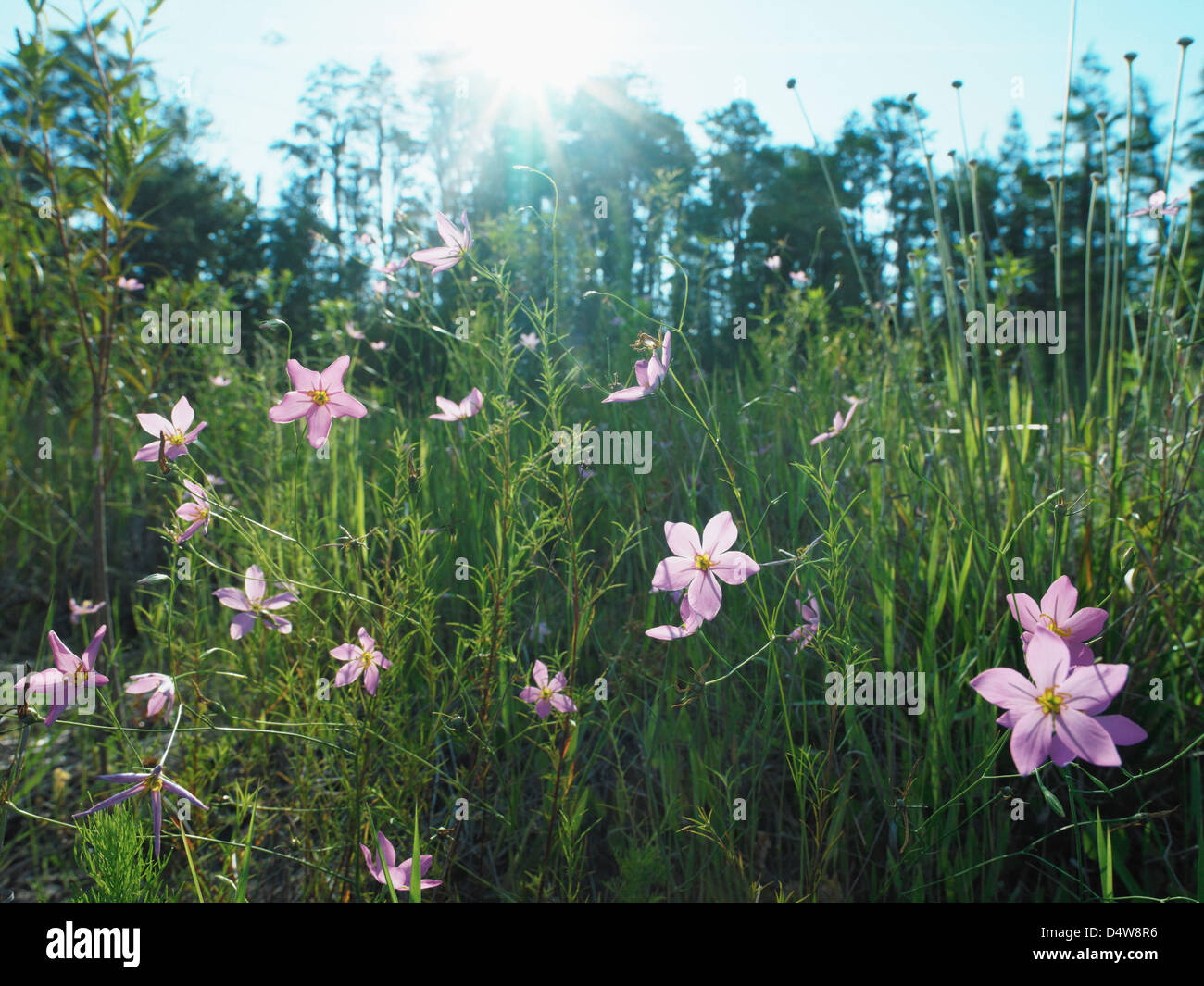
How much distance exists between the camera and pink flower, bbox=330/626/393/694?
1.13 m

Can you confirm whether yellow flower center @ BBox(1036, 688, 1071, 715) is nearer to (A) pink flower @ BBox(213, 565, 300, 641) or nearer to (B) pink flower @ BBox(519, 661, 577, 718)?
(B) pink flower @ BBox(519, 661, 577, 718)

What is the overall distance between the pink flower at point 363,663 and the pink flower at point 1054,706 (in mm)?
880

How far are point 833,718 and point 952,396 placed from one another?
1491 millimetres

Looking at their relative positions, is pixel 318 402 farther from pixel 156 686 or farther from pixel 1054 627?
pixel 1054 627

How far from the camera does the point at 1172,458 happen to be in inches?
63.0

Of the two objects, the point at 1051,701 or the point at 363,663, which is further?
the point at 363,663

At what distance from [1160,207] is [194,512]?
7.23ft

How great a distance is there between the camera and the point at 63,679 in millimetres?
978

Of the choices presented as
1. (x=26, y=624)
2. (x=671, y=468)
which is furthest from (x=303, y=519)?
(x=26, y=624)

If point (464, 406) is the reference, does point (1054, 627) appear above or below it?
below

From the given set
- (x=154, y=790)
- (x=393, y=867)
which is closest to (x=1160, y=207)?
(x=393, y=867)

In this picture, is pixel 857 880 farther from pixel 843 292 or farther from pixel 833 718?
pixel 843 292

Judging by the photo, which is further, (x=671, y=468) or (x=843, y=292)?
(x=843, y=292)

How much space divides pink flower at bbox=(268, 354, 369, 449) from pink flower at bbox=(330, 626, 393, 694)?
1.13 ft
